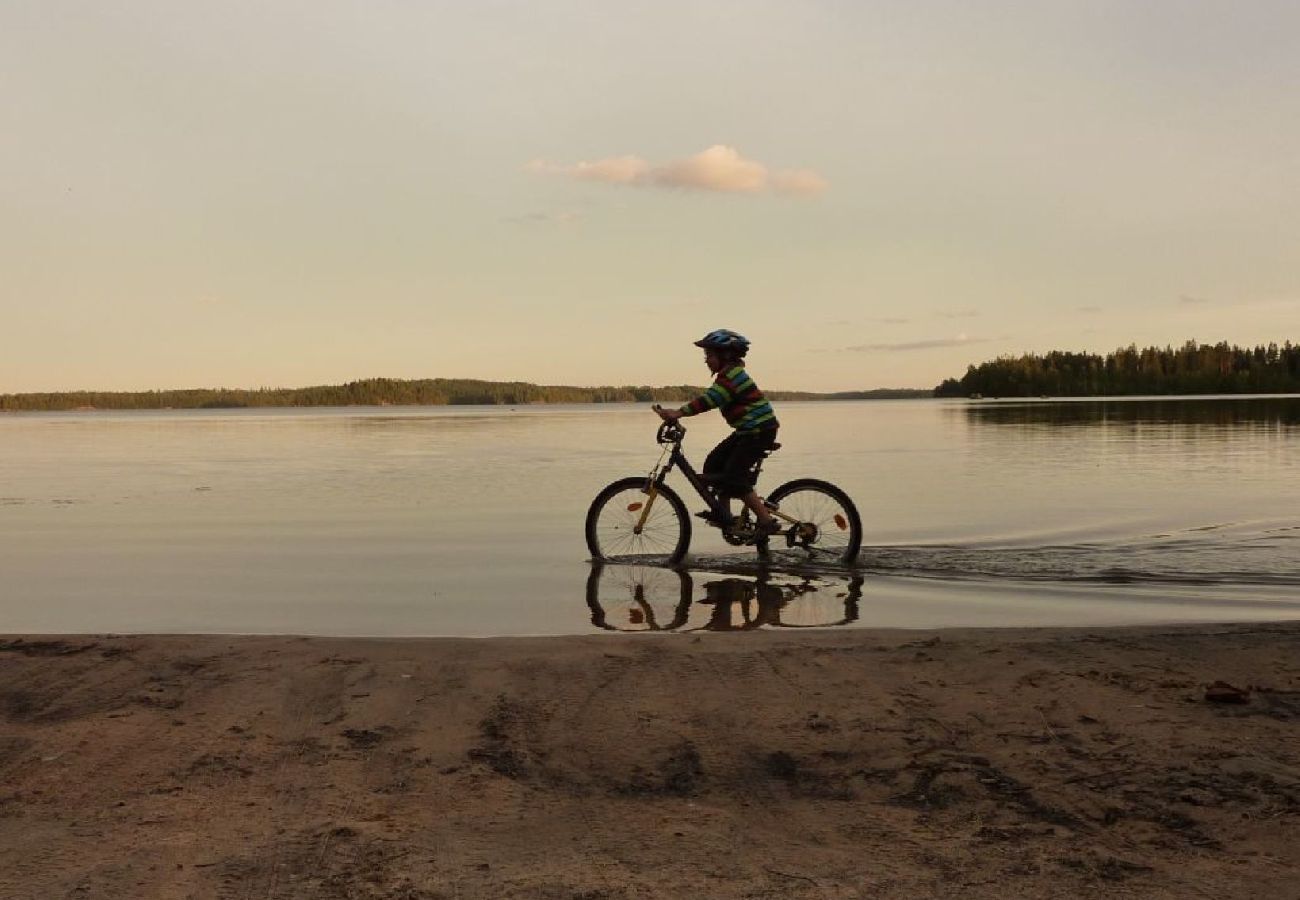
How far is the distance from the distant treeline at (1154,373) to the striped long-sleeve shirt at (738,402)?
14921 centimetres

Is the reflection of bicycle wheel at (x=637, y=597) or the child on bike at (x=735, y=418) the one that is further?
the child on bike at (x=735, y=418)

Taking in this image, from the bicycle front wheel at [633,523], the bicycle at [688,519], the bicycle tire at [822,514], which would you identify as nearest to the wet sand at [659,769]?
the bicycle tire at [822,514]

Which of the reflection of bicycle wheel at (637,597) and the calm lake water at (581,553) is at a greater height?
the calm lake water at (581,553)

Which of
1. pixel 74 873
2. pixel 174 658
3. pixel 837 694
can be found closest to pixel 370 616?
pixel 174 658

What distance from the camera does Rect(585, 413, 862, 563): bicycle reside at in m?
12.2

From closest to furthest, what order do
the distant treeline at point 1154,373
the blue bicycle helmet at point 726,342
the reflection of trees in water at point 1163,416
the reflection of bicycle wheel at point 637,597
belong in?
the reflection of bicycle wheel at point 637,597
the blue bicycle helmet at point 726,342
the reflection of trees in water at point 1163,416
the distant treeline at point 1154,373

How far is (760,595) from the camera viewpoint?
33.6ft

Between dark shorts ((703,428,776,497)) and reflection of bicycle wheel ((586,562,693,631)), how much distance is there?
111 cm

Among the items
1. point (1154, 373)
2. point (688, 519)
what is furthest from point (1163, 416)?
point (1154, 373)

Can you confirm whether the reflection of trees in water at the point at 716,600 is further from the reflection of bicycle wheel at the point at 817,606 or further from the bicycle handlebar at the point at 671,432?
the bicycle handlebar at the point at 671,432

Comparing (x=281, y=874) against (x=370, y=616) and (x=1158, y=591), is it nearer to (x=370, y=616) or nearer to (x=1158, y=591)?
(x=370, y=616)

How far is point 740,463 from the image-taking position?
12180 mm

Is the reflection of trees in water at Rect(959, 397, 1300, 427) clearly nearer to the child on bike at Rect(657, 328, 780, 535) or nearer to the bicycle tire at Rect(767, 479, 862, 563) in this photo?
the bicycle tire at Rect(767, 479, 862, 563)

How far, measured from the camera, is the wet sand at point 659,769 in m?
3.89
